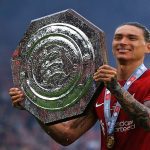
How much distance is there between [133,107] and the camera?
196cm

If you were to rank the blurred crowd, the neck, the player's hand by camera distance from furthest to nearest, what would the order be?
1. the blurred crowd
2. the neck
3. the player's hand

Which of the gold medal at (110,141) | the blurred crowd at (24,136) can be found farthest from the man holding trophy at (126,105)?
the blurred crowd at (24,136)

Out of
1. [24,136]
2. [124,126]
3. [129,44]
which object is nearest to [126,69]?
[129,44]

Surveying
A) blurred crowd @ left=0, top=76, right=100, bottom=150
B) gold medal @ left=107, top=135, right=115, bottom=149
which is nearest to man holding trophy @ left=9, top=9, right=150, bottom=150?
gold medal @ left=107, top=135, right=115, bottom=149

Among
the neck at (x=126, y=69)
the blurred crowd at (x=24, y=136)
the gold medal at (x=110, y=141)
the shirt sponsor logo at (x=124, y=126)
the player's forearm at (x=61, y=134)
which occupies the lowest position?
the gold medal at (x=110, y=141)

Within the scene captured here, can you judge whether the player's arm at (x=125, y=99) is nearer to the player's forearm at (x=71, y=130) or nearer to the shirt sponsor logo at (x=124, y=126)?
the shirt sponsor logo at (x=124, y=126)

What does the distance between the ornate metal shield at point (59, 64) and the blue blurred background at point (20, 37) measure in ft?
11.1

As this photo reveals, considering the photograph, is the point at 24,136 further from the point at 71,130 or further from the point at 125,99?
the point at 125,99

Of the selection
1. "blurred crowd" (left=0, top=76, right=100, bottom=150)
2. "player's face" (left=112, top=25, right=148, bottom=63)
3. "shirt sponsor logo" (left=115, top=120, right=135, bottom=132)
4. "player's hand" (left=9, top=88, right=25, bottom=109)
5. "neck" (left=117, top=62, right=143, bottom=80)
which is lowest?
"shirt sponsor logo" (left=115, top=120, right=135, bottom=132)

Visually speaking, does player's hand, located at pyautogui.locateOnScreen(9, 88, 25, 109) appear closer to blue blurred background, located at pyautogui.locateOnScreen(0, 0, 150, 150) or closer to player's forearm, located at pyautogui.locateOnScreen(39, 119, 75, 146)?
player's forearm, located at pyautogui.locateOnScreen(39, 119, 75, 146)

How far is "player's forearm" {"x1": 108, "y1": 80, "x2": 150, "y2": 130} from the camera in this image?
6.25ft

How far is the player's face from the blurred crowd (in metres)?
3.30

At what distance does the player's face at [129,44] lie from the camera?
2184mm

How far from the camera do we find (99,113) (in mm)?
2326
